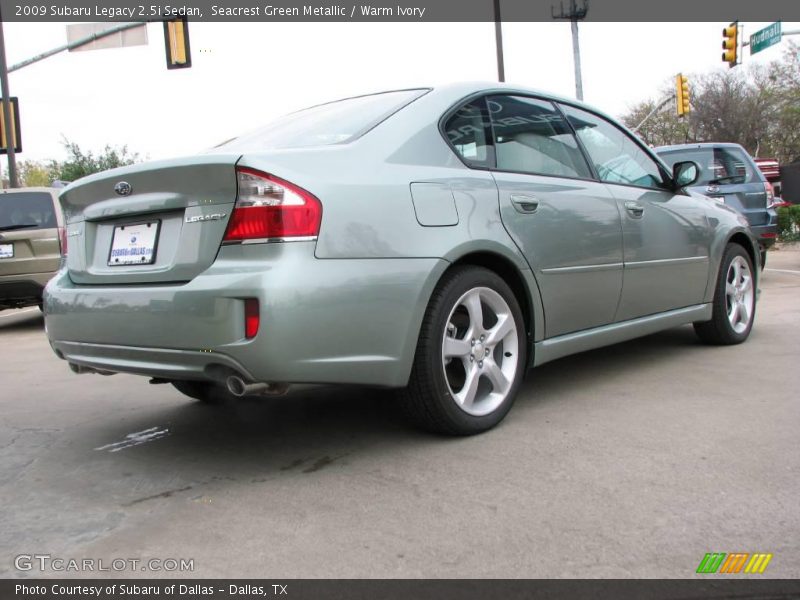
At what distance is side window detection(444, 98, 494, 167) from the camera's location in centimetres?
325

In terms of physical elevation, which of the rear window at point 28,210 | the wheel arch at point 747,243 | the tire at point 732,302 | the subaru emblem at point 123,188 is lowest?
the tire at point 732,302

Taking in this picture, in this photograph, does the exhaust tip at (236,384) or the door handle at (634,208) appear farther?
the door handle at (634,208)

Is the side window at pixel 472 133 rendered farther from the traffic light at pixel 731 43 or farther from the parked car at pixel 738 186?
the traffic light at pixel 731 43

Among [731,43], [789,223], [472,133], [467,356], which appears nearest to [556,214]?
[472,133]

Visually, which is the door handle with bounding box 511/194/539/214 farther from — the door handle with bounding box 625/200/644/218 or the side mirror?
the side mirror

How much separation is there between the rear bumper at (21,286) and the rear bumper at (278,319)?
5.96 metres

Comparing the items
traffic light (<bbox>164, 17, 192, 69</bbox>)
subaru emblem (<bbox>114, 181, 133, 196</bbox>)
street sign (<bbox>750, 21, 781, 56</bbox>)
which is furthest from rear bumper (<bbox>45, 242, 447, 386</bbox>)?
street sign (<bbox>750, 21, 781, 56</bbox>)

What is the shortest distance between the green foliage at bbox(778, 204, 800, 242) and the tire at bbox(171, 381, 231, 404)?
14.8 metres

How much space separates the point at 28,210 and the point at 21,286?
0.96 metres

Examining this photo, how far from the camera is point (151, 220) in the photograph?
289 cm

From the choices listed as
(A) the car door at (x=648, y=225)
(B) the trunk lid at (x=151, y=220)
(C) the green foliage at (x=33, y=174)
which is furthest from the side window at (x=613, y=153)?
(C) the green foliage at (x=33, y=174)

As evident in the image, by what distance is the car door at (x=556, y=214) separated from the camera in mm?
3381

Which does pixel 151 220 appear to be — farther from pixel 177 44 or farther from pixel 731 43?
pixel 731 43
